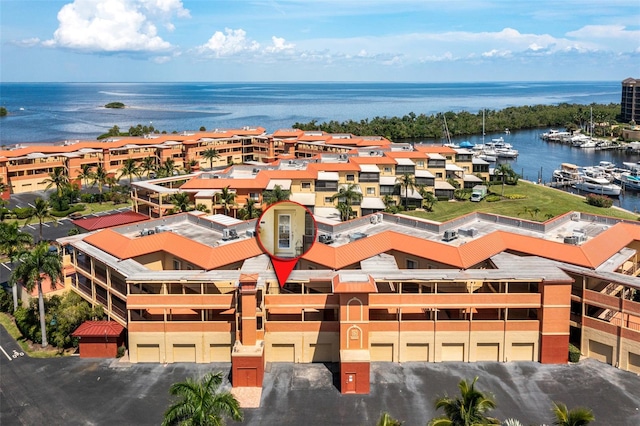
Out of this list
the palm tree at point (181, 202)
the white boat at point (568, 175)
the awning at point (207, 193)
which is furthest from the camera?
the white boat at point (568, 175)

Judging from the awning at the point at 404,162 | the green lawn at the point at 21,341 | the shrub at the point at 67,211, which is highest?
the awning at the point at 404,162

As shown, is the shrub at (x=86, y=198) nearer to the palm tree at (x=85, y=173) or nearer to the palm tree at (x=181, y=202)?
the palm tree at (x=85, y=173)

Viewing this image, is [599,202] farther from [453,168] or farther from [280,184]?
[280,184]

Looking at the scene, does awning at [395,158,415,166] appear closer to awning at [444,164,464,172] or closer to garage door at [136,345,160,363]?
awning at [444,164,464,172]

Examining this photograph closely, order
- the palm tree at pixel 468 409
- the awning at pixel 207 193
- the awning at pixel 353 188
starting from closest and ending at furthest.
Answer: the palm tree at pixel 468 409
the awning at pixel 207 193
the awning at pixel 353 188

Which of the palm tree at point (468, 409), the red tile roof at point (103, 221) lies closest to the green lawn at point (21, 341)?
the red tile roof at point (103, 221)

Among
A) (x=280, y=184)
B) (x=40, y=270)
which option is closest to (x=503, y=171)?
(x=280, y=184)

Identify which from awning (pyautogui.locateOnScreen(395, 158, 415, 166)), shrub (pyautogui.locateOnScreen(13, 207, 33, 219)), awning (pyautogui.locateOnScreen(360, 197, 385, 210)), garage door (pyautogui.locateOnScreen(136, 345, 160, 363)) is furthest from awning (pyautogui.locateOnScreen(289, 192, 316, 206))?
garage door (pyautogui.locateOnScreen(136, 345, 160, 363))
